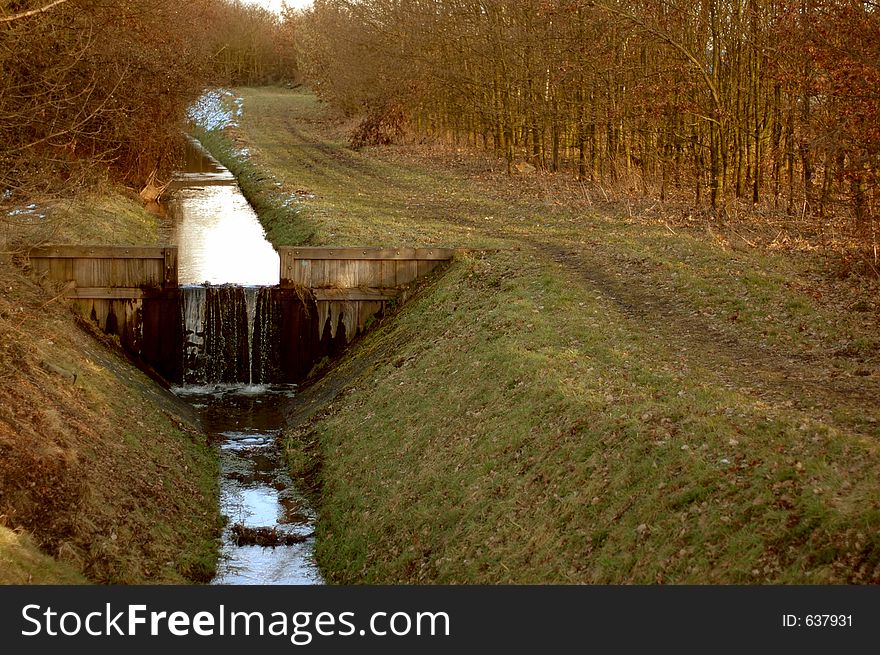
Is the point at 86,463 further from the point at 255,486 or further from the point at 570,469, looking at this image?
the point at 570,469

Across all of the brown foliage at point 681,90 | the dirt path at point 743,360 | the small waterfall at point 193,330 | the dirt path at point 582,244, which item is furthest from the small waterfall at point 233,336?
the brown foliage at point 681,90

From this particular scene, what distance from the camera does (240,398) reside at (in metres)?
21.4

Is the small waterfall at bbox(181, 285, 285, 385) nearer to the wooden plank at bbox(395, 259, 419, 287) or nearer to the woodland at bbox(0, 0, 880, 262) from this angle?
the wooden plank at bbox(395, 259, 419, 287)

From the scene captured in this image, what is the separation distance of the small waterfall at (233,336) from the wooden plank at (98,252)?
1.10 metres

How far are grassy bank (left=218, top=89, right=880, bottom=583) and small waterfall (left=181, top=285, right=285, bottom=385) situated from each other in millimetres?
2326

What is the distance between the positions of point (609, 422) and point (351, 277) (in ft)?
36.5

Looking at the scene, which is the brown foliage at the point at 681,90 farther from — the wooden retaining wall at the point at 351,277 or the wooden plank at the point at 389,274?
the wooden plank at the point at 389,274

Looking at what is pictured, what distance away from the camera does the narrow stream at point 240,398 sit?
13.8 metres

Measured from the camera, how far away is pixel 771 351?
48.9 ft

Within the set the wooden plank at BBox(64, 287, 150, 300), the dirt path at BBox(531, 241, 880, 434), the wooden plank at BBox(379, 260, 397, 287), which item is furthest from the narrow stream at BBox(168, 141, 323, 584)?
the dirt path at BBox(531, 241, 880, 434)

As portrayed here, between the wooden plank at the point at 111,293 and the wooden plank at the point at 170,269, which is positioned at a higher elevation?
the wooden plank at the point at 170,269

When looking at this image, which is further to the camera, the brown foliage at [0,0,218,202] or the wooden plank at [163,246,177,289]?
the wooden plank at [163,246,177,289]

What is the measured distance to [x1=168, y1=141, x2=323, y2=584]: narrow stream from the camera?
542 inches

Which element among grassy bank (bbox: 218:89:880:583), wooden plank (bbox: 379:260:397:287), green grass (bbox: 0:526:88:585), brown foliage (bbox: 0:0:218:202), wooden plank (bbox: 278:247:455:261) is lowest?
green grass (bbox: 0:526:88:585)
